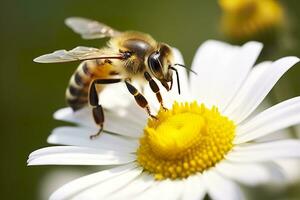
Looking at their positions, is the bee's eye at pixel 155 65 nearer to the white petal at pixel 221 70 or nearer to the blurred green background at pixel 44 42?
the white petal at pixel 221 70

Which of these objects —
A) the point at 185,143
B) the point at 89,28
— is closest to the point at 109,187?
the point at 185,143

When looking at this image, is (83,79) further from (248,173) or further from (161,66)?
(248,173)

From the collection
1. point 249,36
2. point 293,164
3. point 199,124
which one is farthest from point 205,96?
point 249,36

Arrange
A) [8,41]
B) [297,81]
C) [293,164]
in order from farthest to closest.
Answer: [8,41]
[297,81]
[293,164]

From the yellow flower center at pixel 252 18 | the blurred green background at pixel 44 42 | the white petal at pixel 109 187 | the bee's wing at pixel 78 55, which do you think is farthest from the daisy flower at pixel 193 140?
the blurred green background at pixel 44 42

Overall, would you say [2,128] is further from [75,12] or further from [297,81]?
[297,81]

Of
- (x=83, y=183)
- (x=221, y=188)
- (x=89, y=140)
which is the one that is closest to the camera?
(x=221, y=188)
